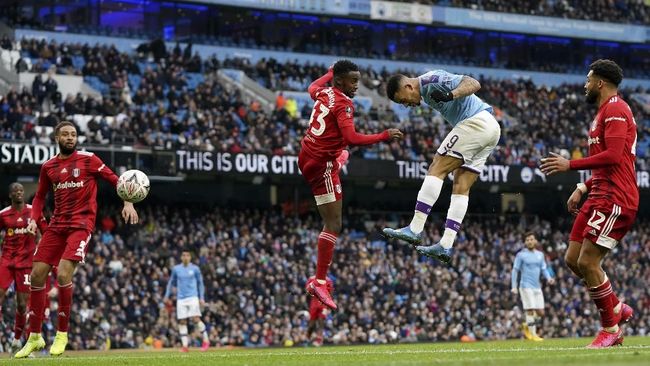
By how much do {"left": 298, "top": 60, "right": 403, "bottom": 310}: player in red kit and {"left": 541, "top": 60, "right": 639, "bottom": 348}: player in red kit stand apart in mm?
3120

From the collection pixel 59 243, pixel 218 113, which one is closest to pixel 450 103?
pixel 59 243

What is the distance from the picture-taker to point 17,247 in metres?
20.1

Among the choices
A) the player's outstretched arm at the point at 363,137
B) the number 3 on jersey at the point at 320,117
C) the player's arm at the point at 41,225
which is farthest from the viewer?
the player's arm at the point at 41,225

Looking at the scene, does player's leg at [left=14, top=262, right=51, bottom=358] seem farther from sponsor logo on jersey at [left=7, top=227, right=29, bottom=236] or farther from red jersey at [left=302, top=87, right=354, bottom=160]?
sponsor logo on jersey at [left=7, top=227, right=29, bottom=236]

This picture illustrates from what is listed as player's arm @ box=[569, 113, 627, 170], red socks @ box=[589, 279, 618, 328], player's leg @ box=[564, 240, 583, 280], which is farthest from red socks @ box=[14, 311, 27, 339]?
player's arm @ box=[569, 113, 627, 170]

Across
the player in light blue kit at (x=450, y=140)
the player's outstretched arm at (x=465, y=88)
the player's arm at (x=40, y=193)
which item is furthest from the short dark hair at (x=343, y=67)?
the player's arm at (x=40, y=193)

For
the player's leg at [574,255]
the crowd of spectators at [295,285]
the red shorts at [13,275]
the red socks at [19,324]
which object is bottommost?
the crowd of spectators at [295,285]

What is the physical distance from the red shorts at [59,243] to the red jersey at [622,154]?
21.4ft

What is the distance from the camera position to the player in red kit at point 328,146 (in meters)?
15.2

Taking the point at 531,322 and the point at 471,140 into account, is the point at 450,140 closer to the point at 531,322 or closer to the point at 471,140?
the point at 471,140

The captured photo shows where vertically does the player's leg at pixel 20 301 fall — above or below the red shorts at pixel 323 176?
below

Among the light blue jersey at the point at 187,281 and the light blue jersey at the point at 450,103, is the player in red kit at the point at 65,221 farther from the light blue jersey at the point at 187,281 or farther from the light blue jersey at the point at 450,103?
the light blue jersey at the point at 187,281

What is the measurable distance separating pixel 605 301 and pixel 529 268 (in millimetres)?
13367

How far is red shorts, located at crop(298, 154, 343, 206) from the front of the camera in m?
15.5
